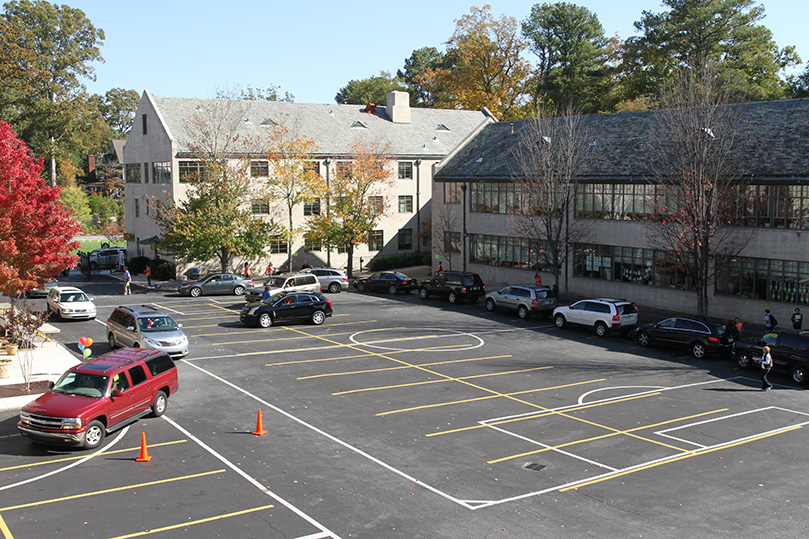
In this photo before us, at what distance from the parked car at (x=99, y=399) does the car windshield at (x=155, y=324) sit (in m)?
6.74

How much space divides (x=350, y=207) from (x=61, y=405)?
3548cm

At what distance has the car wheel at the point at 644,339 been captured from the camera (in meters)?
31.2

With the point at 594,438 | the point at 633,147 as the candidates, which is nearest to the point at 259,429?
the point at 594,438

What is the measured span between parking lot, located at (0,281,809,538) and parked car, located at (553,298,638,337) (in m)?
3.12

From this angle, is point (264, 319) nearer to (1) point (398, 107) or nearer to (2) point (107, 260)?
(2) point (107, 260)

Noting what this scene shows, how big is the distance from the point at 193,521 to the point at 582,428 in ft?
35.3

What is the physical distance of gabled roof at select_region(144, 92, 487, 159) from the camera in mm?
56062

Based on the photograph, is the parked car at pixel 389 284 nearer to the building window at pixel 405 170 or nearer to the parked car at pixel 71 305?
the building window at pixel 405 170

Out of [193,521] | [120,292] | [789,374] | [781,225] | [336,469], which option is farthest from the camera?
[120,292]

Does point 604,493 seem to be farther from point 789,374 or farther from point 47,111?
point 47,111

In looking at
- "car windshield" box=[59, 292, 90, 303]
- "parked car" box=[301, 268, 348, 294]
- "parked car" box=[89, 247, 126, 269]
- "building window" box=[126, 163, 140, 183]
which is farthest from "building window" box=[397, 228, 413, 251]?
"car windshield" box=[59, 292, 90, 303]

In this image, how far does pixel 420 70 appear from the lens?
10681cm

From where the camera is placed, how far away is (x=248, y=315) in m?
34.4

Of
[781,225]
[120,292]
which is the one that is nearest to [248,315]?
[120,292]
